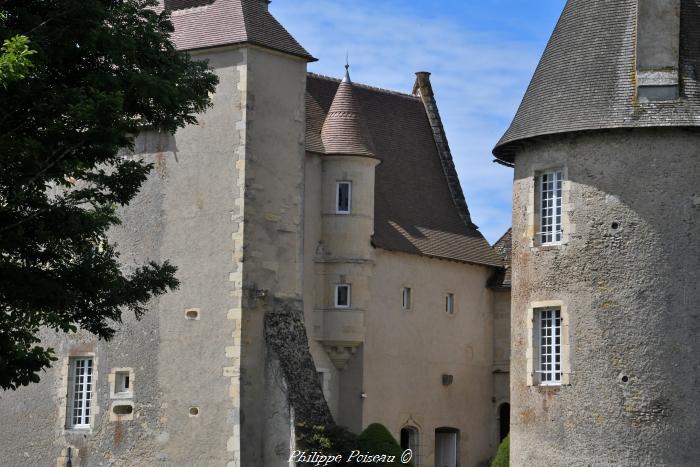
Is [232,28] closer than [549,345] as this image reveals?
No

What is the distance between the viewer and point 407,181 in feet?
131

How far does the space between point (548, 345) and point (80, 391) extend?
1154 cm

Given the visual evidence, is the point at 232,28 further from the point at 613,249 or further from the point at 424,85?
the point at 424,85

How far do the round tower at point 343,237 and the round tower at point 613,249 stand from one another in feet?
20.2

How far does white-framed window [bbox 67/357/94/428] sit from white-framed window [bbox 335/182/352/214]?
697 centimetres

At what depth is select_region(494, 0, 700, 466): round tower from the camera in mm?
27750

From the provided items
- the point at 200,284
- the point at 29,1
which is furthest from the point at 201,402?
the point at 29,1

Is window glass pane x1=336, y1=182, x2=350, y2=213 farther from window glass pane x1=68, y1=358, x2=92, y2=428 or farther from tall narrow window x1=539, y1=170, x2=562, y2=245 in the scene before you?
window glass pane x1=68, y1=358, x2=92, y2=428

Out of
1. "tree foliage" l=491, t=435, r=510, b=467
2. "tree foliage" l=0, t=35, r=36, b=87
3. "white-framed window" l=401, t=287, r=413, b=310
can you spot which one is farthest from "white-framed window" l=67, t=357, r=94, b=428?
"tree foliage" l=0, t=35, r=36, b=87

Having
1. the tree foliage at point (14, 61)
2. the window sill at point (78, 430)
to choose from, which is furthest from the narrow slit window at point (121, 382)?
the tree foliage at point (14, 61)

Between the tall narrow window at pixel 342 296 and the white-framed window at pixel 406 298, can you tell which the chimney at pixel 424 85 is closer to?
the white-framed window at pixel 406 298

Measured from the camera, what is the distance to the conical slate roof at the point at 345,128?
35.2 metres

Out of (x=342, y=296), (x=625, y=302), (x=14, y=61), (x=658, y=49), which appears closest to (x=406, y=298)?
(x=342, y=296)

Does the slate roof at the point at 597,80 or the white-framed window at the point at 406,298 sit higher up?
the slate roof at the point at 597,80
